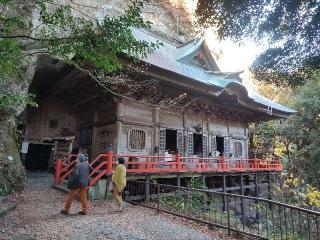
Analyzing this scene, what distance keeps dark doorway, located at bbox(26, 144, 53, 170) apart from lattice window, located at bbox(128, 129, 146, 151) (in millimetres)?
10775

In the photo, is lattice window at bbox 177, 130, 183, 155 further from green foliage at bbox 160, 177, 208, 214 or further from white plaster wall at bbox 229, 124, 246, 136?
white plaster wall at bbox 229, 124, 246, 136

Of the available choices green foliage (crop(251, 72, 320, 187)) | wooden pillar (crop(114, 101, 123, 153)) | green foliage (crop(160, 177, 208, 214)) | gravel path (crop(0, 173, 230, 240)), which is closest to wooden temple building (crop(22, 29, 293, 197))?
wooden pillar (crop(114, 101, 123, 153))

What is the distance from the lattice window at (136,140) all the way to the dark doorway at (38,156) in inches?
424

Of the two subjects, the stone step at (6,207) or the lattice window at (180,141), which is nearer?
the stone step at (6,207)

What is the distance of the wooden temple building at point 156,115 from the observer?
42.8 feet

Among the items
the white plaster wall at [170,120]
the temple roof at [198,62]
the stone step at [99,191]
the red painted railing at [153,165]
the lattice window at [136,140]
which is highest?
the temple roof at [198,62]

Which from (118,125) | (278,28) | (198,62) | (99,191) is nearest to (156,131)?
(118,125)

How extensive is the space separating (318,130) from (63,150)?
18.1 m

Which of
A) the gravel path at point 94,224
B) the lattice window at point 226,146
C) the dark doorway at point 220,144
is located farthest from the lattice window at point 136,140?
the lattice window at point 226,146

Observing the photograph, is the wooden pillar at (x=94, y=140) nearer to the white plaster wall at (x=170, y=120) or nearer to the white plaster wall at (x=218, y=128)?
the white plaster wall at (x=170, y=120)

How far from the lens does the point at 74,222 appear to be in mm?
7234

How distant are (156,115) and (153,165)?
3.01 metres

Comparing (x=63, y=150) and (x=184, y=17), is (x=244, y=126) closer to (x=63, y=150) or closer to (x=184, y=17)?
(x=63, y=150)

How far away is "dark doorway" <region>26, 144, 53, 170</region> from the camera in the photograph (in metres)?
21.8
